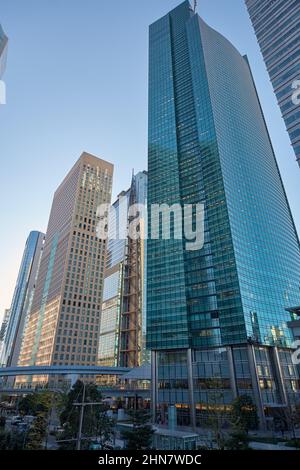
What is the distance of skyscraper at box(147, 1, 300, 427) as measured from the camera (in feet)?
274

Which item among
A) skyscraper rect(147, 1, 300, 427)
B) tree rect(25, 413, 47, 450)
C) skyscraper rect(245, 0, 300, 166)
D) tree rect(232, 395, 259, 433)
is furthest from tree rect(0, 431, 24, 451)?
skyscraper rect(245, 0, 300, 166)

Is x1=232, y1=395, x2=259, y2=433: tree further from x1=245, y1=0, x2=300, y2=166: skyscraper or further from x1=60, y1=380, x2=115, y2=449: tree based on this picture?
x1=245, y1=0, x2=300, y2=166: skyscraper

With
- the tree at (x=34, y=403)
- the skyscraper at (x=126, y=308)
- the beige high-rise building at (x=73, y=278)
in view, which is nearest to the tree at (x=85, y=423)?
the tree at (x=34, y=403)

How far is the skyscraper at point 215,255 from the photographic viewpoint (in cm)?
8338

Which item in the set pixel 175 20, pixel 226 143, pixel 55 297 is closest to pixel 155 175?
pixel 226 143

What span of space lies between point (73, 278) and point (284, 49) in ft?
425

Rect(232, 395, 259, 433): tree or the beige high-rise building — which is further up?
the beige high-rise building

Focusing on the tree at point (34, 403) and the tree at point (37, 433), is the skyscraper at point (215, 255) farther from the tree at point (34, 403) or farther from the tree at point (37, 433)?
the tree at point (37, 433)

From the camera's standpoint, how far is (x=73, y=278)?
15138 cm

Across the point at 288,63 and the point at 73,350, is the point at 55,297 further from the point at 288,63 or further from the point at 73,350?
the point at 288,63

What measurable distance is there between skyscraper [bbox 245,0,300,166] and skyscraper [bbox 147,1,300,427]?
36582 millimetres

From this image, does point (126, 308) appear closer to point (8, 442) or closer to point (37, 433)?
point (37, 433)

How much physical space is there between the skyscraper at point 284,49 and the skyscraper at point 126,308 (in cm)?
10512

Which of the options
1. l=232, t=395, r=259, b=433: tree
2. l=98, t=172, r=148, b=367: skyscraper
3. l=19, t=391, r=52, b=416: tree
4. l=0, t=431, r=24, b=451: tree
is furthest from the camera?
l=98, t=172, r=148, b=367: skyscraper
